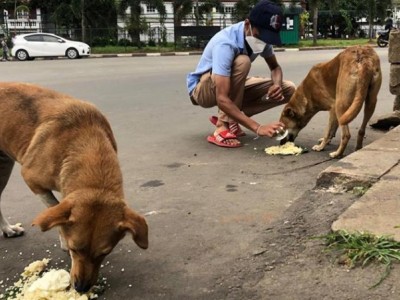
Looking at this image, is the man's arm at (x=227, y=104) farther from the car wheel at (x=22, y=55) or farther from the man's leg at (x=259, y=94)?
the car wheel at (x=22, y=55)

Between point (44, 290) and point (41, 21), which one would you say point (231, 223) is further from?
point (41, 21)

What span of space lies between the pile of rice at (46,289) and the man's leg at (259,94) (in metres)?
4.12

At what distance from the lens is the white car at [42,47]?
2669 cm

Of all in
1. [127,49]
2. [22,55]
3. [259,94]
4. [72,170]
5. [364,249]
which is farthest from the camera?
[127,49]

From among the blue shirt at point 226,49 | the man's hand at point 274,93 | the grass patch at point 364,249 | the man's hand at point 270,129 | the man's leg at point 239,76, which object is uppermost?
the blue shirt at point 226,49

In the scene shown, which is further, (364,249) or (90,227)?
(364,249)

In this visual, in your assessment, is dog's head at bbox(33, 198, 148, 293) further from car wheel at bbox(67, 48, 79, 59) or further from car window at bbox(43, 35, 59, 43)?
car window at bbox(43, 35, 59, 43)

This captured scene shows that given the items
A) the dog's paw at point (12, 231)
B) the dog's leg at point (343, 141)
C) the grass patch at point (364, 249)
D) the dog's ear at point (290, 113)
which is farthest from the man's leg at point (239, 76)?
the grass patch at point (364, 249)

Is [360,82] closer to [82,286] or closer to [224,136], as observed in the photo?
[224,136]

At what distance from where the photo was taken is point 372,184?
3.78 m

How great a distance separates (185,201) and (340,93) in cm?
220

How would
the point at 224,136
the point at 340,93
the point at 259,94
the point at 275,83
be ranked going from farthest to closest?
the point at 259,94 → the point at 275,83 → the point at 224,136 → the point at 340,93

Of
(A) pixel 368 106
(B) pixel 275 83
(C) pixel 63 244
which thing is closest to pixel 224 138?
(B) pixel 275 83

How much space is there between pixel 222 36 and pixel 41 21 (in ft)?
131
